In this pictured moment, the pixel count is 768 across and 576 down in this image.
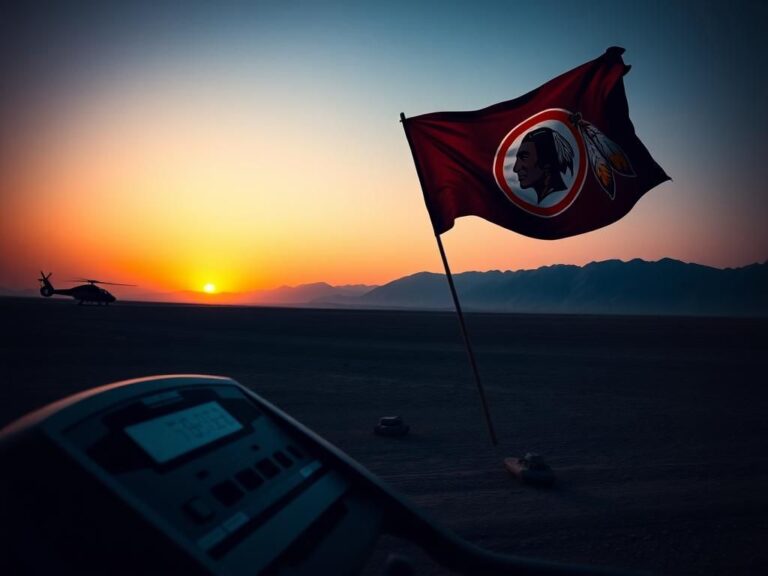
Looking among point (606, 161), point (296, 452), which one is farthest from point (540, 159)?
point (296, 452)

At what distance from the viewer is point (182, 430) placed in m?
1.12

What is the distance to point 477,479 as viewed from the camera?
4.66 metres

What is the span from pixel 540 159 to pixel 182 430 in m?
5.12

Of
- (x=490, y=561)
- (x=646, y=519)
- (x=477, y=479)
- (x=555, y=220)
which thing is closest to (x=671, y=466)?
(x=646, y=519)

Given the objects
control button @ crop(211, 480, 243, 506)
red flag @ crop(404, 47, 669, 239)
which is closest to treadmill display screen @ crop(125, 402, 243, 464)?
control button @ crop(211, 480, 243, 506)

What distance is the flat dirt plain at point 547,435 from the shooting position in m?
3.54

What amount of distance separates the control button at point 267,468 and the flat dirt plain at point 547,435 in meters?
2.22

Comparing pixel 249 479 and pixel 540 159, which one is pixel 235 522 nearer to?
pixel 249 479

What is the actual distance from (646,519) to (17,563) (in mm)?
4318

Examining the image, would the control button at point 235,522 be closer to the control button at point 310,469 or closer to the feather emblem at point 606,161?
the control button at point 310,469

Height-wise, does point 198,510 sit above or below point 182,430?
below

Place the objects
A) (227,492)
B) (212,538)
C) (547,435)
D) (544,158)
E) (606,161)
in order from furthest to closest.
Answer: (547,435)
(544,158)
(606,161)
(227,492)
(212,538)

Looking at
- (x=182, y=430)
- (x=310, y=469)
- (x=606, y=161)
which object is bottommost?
(x=310, y=469)

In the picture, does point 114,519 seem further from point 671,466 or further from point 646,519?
point 671,466
